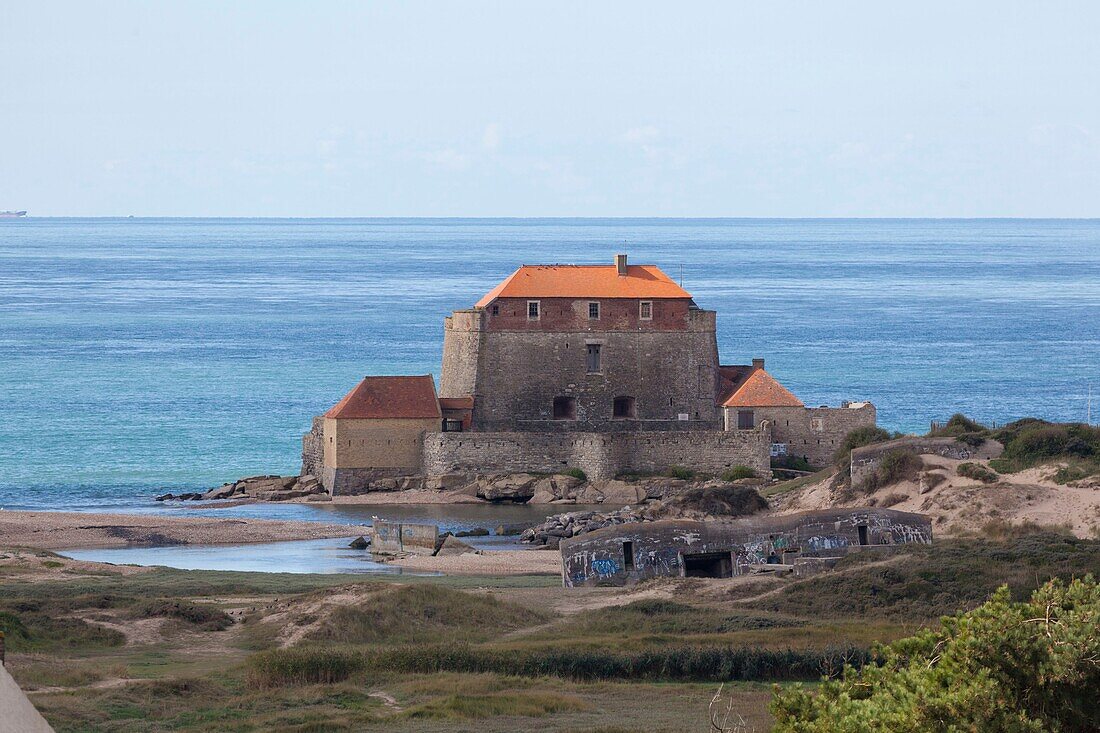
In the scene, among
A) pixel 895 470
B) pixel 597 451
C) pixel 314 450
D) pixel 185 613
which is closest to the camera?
pixel 185 613

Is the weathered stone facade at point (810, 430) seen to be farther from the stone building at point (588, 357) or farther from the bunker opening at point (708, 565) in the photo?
the bunker opening at point (708, 565)

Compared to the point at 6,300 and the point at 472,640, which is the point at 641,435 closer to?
the point at 472,640

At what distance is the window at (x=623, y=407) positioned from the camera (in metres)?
52.4

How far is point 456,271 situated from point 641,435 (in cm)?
13059

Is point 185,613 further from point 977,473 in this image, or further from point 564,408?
point 564,408

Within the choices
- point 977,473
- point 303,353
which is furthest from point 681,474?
point 303,353

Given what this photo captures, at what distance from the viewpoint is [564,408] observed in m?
52.5

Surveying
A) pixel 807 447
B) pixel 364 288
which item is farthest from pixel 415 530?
pixel 364 288

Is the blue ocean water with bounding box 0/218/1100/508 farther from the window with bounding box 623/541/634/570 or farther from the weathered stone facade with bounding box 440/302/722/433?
the window with bounding box 623/541/634/570

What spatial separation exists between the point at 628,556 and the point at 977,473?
11.1 meters

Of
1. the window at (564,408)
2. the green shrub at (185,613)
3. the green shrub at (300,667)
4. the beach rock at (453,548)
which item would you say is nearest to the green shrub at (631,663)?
the green shrub at (300,667)

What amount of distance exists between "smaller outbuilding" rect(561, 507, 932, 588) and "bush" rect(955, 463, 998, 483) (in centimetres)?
673

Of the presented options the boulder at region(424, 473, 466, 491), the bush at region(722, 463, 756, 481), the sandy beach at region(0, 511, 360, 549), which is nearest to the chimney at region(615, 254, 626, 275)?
the bush at region(722, 463, 756, 481)

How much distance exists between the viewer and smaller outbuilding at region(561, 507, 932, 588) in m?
33.1
